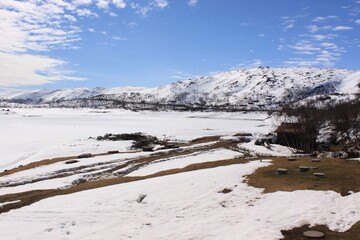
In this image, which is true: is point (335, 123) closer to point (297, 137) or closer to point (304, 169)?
point (297, 137)

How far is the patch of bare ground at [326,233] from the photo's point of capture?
16125 mm

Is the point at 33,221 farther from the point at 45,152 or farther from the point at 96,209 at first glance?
the point at 45,152

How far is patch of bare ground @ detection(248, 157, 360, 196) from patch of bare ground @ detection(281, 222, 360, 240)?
5877 millimetres

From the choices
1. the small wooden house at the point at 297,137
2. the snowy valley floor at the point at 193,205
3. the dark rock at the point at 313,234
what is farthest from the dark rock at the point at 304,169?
the small wooden house at the point at 297,137

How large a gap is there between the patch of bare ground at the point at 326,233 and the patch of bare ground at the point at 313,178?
231 inches

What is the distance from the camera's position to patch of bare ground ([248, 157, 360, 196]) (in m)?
24.5

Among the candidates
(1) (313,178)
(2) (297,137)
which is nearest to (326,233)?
(1) (313,178)

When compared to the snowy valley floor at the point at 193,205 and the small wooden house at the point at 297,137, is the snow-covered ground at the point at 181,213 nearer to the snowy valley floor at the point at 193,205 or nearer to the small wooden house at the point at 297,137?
the snowy valley floor at the point at 193,205

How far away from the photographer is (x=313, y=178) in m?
27.1

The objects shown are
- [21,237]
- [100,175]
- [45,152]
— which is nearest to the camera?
[21,237]

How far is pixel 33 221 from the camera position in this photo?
20.4m

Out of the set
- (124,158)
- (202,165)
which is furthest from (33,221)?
(124,158)

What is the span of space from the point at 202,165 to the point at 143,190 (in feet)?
45.7

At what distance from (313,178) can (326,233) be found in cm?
1074
